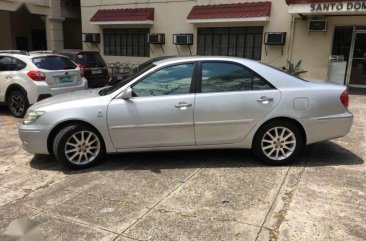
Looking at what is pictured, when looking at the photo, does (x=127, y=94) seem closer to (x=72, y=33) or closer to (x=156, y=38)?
(x=156, y=38)

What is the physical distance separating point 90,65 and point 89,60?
176 millimetres

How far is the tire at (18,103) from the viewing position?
8.31 meters

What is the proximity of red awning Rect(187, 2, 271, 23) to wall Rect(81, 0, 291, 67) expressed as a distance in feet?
1.05

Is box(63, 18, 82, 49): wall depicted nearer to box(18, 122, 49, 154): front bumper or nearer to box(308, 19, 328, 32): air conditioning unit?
box(308, 19, 328, 32): air conditioning unit

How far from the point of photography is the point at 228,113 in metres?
4.92

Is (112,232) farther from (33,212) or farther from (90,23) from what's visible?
(90,23)

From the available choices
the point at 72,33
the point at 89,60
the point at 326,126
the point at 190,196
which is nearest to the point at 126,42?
the point at 89,60

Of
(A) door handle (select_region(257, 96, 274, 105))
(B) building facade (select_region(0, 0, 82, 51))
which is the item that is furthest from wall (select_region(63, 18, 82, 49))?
(A) door handle (select_region(257, 96, 274, 105))

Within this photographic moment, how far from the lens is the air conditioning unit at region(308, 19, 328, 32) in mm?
12922

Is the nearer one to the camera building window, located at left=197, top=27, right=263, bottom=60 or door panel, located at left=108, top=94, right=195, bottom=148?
door panel, located at left=108, top=94, right=195, bottom=148

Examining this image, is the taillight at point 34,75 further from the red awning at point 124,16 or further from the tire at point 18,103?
the red awning at point 124,16

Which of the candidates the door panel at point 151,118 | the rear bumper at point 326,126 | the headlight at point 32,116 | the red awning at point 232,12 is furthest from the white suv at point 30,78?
the red awning at point 232,12

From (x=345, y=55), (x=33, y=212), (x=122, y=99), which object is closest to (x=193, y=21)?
(x=345, y=55)

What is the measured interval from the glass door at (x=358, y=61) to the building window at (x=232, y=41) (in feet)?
11.1
